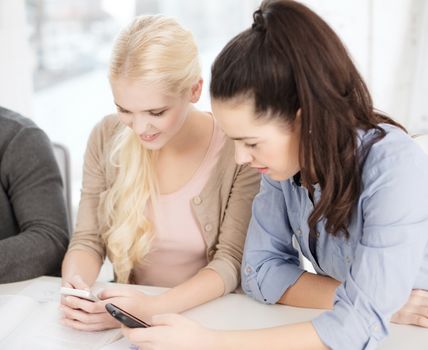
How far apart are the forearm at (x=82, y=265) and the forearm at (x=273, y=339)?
0.46m

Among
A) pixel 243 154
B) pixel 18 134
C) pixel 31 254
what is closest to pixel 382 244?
pixel 243 154

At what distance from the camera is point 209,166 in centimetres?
150

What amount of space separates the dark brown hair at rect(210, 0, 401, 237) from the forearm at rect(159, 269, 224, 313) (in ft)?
1.17

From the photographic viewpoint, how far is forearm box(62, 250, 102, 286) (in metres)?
1.43

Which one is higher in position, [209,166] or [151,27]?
[151,27]

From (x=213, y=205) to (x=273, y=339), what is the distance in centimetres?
48

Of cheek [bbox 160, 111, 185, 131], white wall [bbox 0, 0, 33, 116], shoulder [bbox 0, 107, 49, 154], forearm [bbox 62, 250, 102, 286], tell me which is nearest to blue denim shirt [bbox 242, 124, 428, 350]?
cheek [bbox 160, 111, 185, 131]

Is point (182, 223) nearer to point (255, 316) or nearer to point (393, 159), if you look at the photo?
point (255, 316)

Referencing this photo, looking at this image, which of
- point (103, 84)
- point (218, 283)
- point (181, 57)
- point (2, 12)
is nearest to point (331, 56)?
point (181, 57)

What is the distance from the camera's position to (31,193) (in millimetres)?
1613

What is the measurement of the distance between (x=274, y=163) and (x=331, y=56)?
7.6 inches

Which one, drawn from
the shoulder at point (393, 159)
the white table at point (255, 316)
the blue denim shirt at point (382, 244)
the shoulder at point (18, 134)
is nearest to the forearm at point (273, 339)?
the blue denim shirt at point (382, 244)

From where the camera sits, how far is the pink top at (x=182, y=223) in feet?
4.92

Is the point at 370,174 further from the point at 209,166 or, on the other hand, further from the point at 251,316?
the point at 209,166
